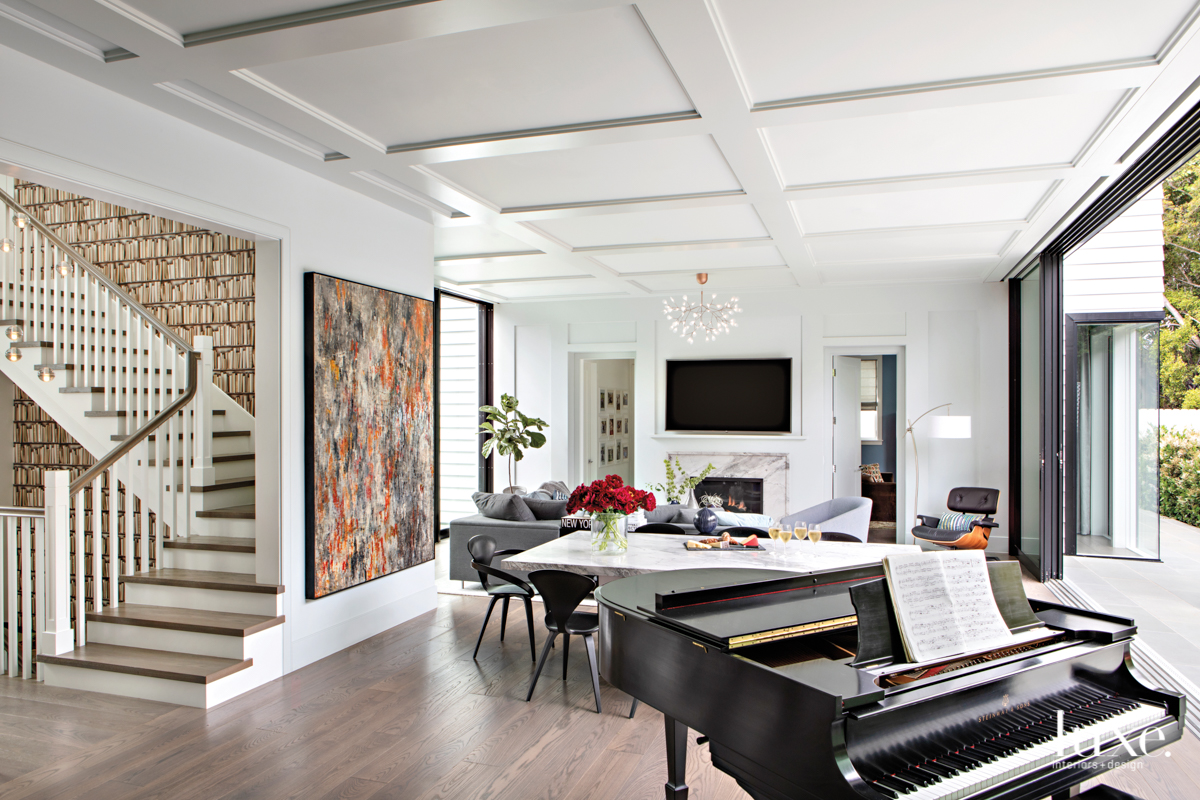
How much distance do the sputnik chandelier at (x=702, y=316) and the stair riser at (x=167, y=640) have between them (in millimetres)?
5612

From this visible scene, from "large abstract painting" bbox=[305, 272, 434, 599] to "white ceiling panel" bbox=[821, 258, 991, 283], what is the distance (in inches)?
163

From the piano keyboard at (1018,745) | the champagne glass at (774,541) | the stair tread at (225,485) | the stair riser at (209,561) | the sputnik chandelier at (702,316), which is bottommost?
the stair riser at (209,561)

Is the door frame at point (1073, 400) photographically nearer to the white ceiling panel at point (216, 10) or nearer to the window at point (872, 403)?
the window at point (872, 403)

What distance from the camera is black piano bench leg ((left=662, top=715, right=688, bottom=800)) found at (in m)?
2.41

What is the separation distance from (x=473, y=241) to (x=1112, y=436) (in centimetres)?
605

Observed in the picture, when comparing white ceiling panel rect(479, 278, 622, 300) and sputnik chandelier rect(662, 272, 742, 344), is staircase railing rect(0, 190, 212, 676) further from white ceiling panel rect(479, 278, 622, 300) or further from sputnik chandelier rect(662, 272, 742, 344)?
sputnik chandelier rect(662, 272, 742, 344)

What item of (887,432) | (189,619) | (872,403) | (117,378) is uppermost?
(117,378)

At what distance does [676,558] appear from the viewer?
3.87 m

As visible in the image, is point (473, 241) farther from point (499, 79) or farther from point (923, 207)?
point (923, 207)

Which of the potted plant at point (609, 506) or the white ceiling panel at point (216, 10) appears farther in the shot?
the potted plant at point (609, 506)

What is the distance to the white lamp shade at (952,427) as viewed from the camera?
7105 millimetres

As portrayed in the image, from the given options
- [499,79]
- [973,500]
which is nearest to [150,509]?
[499,79]

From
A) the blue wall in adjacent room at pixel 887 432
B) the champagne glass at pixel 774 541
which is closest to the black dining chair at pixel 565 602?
the champagne glass at pixel 774 541

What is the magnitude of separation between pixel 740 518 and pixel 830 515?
1.04 meters
